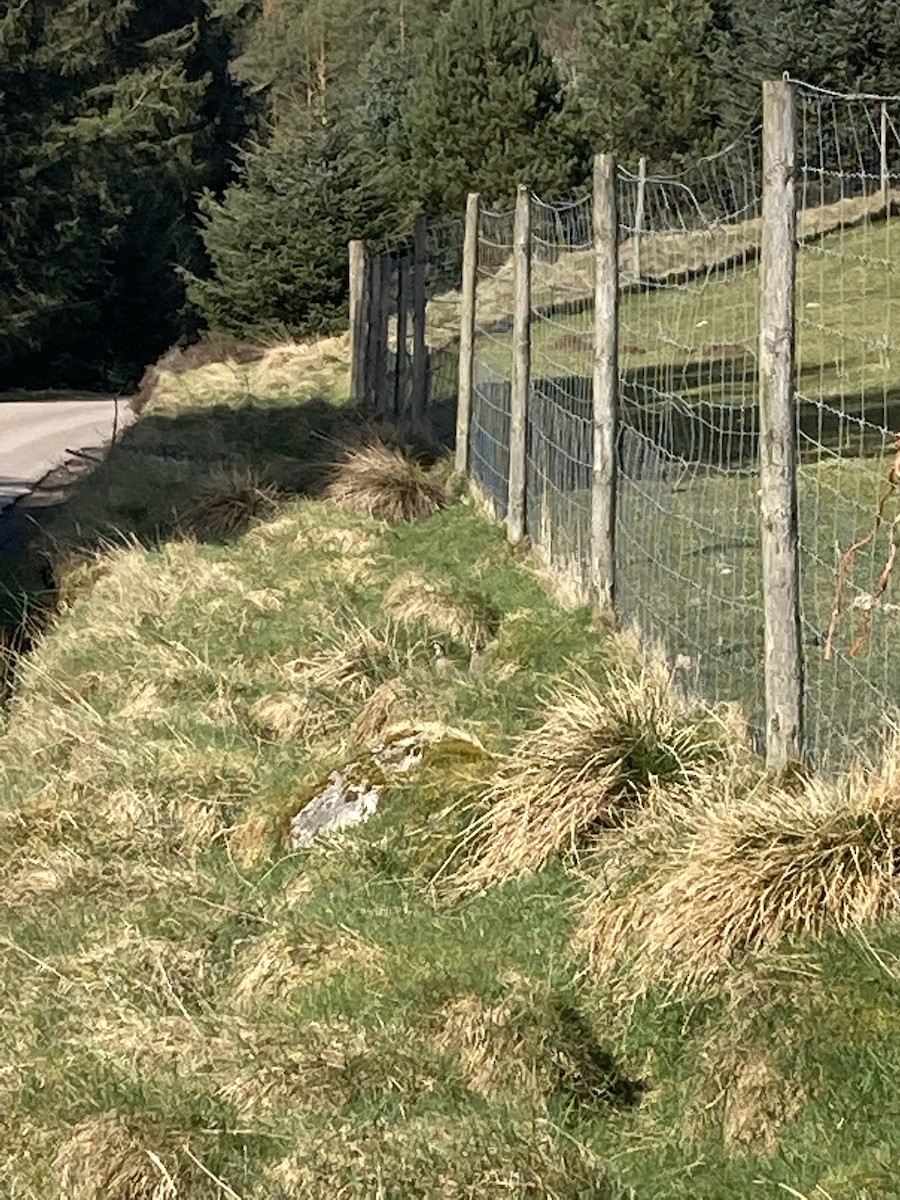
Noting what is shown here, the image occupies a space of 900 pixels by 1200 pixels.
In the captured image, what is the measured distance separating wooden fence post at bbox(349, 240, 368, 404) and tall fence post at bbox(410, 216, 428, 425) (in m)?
3.74

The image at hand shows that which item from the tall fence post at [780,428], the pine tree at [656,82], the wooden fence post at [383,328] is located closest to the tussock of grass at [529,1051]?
the tall fence post at [780,428]

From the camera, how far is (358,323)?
2083 cm

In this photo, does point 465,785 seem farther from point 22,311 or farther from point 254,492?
point 22,311

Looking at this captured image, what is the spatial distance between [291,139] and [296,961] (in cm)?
2814

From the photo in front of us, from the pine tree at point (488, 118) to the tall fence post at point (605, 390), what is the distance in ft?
103

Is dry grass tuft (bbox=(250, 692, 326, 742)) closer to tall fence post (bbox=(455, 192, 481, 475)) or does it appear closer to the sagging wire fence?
the sagging wire fence

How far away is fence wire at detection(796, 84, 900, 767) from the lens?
5734mm

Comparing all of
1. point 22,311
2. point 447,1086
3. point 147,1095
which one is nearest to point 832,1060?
point 447,1086

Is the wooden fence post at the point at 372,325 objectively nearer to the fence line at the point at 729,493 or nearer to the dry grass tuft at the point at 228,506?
the fence line at the point at 729,493

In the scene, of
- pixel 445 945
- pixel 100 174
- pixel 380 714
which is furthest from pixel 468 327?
pixel 100 174

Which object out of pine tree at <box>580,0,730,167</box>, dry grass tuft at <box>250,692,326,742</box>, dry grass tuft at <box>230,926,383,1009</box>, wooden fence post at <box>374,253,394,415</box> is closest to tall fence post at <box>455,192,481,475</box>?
wooden fence post at <box>374,253,394,415</box>

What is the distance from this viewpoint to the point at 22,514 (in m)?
18.7

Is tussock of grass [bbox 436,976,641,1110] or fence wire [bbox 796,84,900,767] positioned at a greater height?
fence wire [bbox 796,84,900,767]

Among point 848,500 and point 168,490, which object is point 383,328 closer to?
point 168,490
